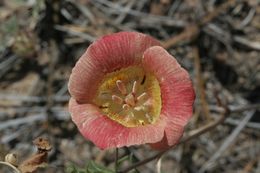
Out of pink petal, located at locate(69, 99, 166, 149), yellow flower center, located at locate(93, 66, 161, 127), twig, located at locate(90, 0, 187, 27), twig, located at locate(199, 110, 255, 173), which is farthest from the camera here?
twig, located at locate(90, 0, 187, 27)

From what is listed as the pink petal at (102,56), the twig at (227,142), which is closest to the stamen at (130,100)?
the pink petal at (102,56)

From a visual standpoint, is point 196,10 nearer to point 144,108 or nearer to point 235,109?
point 235,109

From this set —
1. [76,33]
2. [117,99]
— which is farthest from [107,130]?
[76,33]

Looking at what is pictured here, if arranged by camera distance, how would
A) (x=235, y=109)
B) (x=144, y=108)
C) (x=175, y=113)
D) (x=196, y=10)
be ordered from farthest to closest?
(x=196, y=10) < (x=235, y=109) < (x=144, y=108) < (x=175, y=113)

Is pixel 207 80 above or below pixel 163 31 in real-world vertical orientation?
below

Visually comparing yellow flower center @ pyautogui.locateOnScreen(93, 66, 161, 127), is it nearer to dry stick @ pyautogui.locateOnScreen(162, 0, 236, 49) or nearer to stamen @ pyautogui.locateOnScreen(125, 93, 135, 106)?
stamen @ pyautogui.locateOnScreen(125, 93, 135, 106)

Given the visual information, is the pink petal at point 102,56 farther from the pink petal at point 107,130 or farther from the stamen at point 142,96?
the stamen at point 142,96

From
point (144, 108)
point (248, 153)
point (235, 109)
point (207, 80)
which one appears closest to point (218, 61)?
point (207, 80)

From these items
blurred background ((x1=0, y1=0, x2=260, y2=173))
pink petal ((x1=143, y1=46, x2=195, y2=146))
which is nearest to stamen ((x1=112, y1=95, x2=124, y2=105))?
pink petal ((x1=143, y1=46, x2=195, y2=146))
